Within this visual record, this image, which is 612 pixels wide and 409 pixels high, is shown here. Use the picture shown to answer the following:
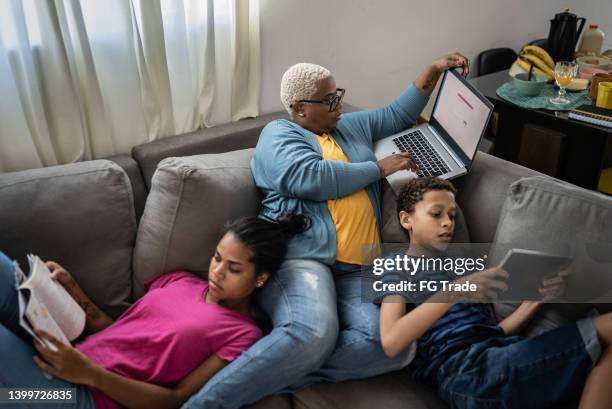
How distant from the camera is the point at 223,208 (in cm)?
155

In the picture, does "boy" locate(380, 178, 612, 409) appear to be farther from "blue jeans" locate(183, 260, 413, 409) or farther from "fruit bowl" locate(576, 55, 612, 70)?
"fruit bowl" locate(576, 55, 612, 70)

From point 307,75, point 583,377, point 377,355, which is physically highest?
point 307,75

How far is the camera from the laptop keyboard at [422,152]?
1688 millimetres

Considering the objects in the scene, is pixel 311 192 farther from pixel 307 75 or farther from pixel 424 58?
pixel 424 58

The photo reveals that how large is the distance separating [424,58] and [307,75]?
138 cm

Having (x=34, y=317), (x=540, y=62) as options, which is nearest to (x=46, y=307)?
(x=34, y=317)

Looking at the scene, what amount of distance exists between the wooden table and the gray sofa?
520mm

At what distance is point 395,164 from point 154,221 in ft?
2.60

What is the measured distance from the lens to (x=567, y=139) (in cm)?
201

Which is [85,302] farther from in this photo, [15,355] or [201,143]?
[201,143]

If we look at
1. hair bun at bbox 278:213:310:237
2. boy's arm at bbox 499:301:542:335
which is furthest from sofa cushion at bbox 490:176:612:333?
hair bun at bbox 278:213:310:237

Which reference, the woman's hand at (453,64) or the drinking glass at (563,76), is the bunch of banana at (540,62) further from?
the woman's hand at (453,64)

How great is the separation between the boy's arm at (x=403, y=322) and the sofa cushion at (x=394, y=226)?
0.94ft

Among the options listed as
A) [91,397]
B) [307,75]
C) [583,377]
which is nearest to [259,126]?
[307,75]
